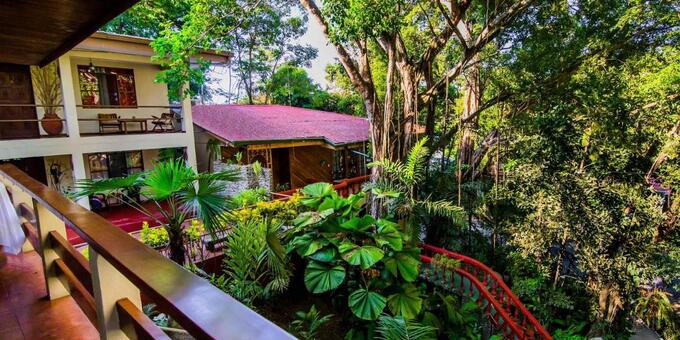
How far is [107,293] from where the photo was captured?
1208 millimetres

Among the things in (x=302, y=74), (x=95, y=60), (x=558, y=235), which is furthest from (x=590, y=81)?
(x=302, y=74)

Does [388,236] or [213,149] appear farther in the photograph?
[213,149]

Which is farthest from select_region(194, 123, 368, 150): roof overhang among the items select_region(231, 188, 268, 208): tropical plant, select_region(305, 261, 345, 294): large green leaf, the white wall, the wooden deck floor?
the wooden deck floor

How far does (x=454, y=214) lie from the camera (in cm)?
658

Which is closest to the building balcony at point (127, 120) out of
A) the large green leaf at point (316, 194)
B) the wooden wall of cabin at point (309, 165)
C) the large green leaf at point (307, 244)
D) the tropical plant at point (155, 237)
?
the wooden wall of cabin at point (309, 165)

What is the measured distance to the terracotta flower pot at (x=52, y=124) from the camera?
311 inches

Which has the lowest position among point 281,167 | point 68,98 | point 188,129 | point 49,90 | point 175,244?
point 175,244

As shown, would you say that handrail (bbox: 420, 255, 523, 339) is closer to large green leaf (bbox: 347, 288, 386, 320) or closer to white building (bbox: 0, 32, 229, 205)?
large green leaf (bbox: 347, 288, 386, 320)

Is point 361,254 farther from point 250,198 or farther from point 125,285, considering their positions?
point 250,198

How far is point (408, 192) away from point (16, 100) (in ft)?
30.1

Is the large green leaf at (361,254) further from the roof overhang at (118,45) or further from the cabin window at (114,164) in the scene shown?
the cabin window at (114,164)

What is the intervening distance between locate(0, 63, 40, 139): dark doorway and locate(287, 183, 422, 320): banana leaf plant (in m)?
7.40

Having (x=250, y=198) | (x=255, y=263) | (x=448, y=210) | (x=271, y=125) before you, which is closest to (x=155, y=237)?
(x=255, y=263)

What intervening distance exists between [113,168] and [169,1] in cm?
634
